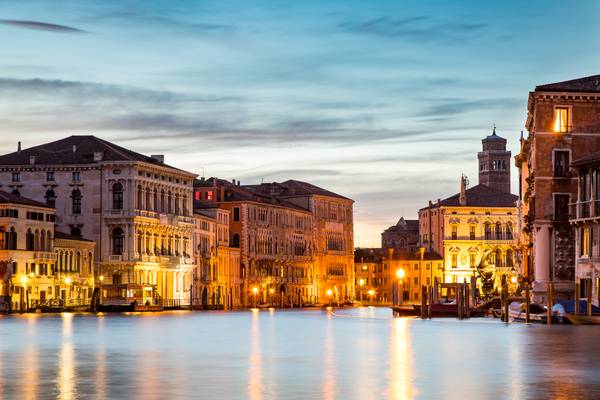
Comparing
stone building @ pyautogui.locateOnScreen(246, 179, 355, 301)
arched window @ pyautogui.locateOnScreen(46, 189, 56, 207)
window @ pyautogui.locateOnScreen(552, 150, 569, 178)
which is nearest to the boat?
window @ pyautogui.locateOnScreen(552, 150, 569, 178)

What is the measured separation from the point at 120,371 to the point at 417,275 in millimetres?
141615

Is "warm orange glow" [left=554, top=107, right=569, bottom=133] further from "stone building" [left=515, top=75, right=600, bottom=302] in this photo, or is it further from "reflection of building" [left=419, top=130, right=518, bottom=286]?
"reflection of building" [left=419, top=130, right=518, bottom=286]

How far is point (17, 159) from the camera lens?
110 meters

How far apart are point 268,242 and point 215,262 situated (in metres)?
15.4

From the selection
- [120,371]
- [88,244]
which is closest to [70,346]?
[120,371]

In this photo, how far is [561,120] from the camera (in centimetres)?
7162

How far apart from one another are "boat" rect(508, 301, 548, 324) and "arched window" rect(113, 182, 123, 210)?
47343 mm

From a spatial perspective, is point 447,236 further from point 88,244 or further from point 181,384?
point 181,384

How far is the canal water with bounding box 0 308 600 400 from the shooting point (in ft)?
79.6

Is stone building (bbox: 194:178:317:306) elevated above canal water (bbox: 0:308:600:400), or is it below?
above

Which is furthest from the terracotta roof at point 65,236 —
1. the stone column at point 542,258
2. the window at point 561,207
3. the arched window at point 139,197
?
the window at point 561,207

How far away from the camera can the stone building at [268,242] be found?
13725 cm

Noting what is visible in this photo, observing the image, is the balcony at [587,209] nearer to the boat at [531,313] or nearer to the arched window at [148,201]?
the boat at [531,313]

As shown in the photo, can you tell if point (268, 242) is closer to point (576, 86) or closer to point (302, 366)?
point (576, 86)
